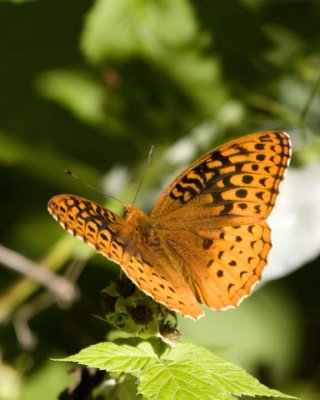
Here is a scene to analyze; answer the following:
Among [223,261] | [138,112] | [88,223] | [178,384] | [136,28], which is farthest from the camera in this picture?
[138,112]

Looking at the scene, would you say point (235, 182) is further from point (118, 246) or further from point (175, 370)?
point (175, 370)

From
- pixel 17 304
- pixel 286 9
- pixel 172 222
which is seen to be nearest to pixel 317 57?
pixel 286 9

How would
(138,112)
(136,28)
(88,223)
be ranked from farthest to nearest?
(138,112), (136,28), (88,223)

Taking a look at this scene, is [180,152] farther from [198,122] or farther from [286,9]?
[286,9]

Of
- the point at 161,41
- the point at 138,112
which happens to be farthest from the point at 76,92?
the point at 161,41

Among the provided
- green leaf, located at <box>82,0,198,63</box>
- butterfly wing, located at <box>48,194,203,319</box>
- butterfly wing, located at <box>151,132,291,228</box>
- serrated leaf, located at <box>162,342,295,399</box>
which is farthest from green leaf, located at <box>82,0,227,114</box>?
serrated leaf, located at <box>162,342,295,399</box>

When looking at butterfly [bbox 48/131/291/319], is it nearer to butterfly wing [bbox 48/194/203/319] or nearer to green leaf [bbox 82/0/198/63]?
butterfly wing [bbox 48/194/203/319]
